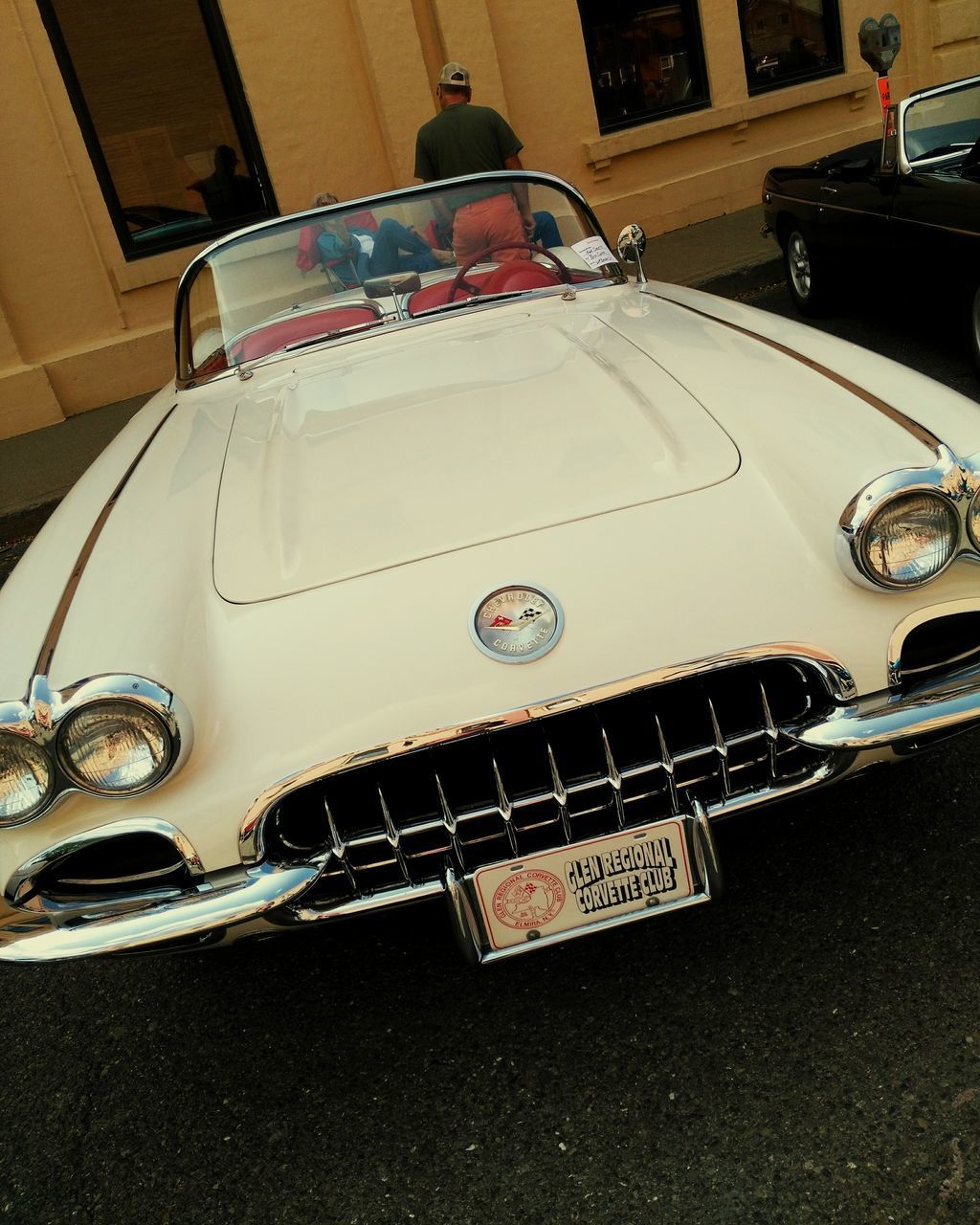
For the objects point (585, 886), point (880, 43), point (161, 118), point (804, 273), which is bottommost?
point (804, 273)

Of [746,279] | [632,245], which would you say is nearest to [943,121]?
[746,279]

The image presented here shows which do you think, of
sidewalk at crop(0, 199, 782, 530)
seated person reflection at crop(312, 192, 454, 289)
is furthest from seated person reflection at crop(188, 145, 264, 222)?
seated person reflection at crop(312, 192, 454, 289)

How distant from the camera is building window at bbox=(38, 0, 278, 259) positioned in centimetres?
792

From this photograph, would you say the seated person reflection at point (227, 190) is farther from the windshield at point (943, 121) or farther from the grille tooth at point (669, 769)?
the grille tooth at point (669, 769)

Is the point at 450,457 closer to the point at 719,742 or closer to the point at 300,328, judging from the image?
the point at 719,742

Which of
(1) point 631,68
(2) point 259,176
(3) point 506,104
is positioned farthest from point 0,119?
(1) point 631,68

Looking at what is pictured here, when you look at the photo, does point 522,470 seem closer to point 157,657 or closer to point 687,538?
point 687,538

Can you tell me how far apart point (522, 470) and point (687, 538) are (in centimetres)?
34

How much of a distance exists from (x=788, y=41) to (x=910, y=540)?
979cm

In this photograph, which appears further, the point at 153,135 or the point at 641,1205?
the point at 153,135

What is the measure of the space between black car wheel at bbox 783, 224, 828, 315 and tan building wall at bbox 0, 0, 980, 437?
309 centimetres

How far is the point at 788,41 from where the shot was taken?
10047 mm

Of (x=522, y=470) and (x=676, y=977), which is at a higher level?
(x=522, y=470)

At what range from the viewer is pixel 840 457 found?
75.6 inches
